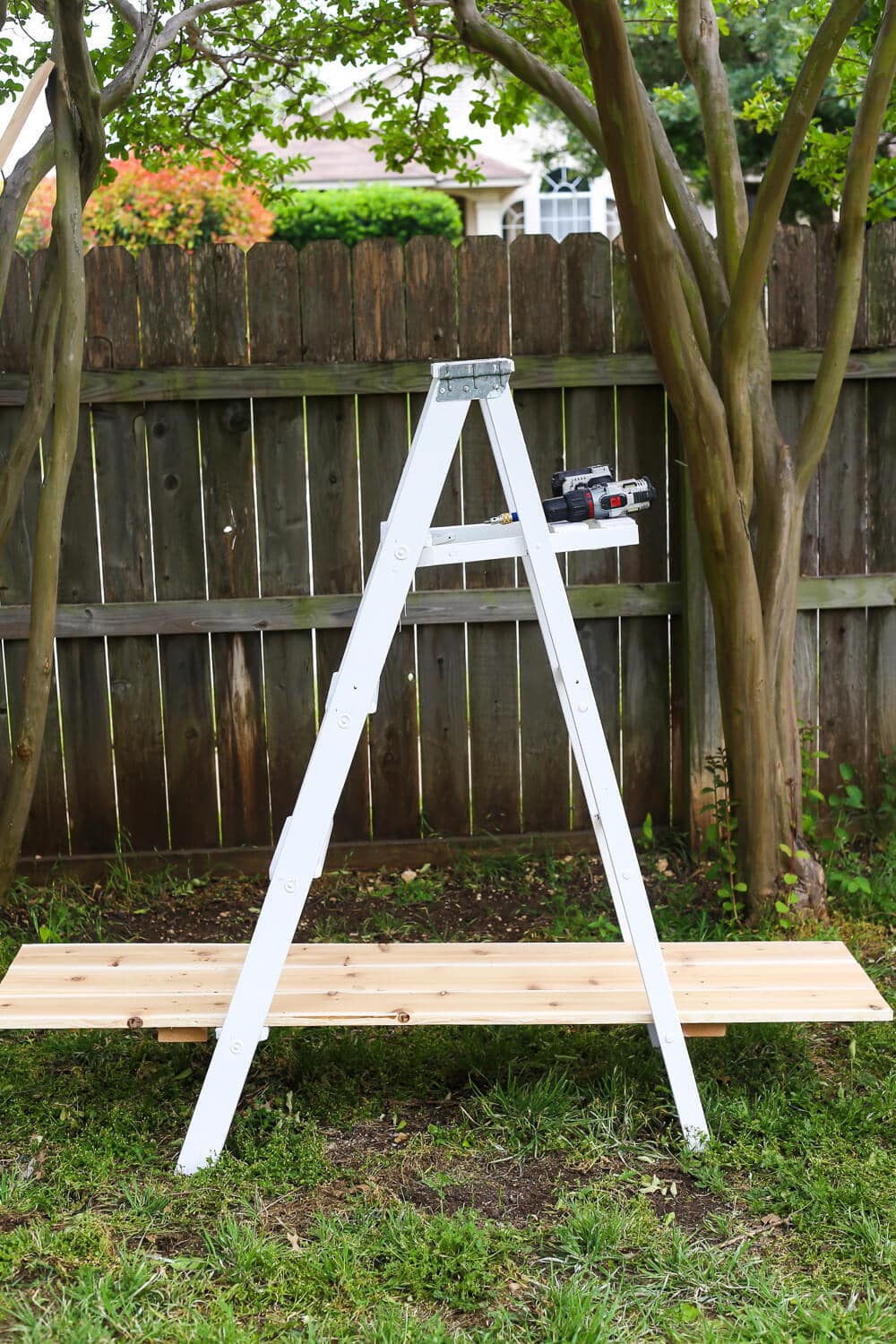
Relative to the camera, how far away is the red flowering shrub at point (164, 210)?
16281 mm

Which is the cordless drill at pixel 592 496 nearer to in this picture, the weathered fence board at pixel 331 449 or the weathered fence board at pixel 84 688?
the weathered fence board at pixel 331 449

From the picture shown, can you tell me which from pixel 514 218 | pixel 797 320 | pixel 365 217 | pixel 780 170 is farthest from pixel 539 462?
pixel 514 218

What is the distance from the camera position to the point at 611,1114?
3.13 meters

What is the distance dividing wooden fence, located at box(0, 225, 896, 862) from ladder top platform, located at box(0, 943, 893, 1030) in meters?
1.38

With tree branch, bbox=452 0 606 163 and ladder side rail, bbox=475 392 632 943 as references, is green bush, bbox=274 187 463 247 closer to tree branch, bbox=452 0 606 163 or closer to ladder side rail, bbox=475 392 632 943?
tree branch, bbox=452 0 606 163

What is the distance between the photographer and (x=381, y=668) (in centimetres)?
285

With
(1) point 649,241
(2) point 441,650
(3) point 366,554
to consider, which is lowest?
(2) point 441,650

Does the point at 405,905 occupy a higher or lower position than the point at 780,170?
lower

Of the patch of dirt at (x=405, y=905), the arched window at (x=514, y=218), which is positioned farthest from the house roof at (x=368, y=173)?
the patch of dirt at (x=405, y=905)

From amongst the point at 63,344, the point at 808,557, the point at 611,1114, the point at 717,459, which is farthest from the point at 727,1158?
the point at 63,344

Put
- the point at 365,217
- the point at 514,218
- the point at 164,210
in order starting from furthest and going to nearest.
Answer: the point at 514,218 → the point at 365,217 → the point at 164,210

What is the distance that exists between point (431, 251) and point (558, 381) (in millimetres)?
618

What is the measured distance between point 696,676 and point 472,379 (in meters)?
2.17

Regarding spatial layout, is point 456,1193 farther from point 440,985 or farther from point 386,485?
point 386,485
